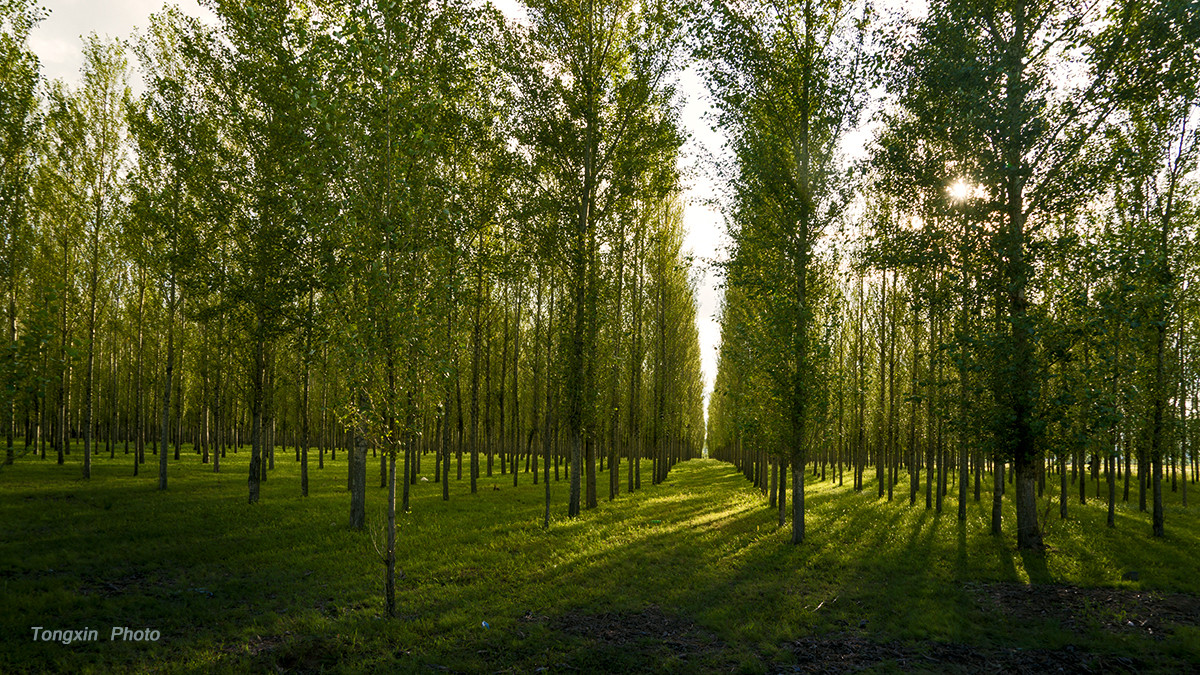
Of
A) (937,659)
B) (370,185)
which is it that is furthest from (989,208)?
(370,185)

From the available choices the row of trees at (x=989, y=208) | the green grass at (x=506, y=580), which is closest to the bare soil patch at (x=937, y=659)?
the green grass at (x=506, y=580)

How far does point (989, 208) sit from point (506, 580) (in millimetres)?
14481

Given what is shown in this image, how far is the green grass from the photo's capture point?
24.8 ft

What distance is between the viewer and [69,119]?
21.0 meters

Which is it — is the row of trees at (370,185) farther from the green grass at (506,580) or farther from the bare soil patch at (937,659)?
the bare soil patch at (937,659)

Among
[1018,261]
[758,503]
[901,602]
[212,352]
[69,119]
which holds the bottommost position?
[758,503]

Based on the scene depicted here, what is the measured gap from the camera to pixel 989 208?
1345 centimetres

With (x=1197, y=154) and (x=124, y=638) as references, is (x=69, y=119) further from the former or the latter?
(x=1197, y=154)

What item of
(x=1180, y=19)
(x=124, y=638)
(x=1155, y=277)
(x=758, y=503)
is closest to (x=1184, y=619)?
(x=1155, y=277)

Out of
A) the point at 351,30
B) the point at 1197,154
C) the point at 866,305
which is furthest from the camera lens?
the point at 866,305

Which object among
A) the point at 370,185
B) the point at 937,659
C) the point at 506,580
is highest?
the point at 370,185

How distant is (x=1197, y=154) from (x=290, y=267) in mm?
28125

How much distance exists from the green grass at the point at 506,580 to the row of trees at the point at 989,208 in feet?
7.95

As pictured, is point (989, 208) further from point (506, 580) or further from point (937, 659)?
point (506, 580)
